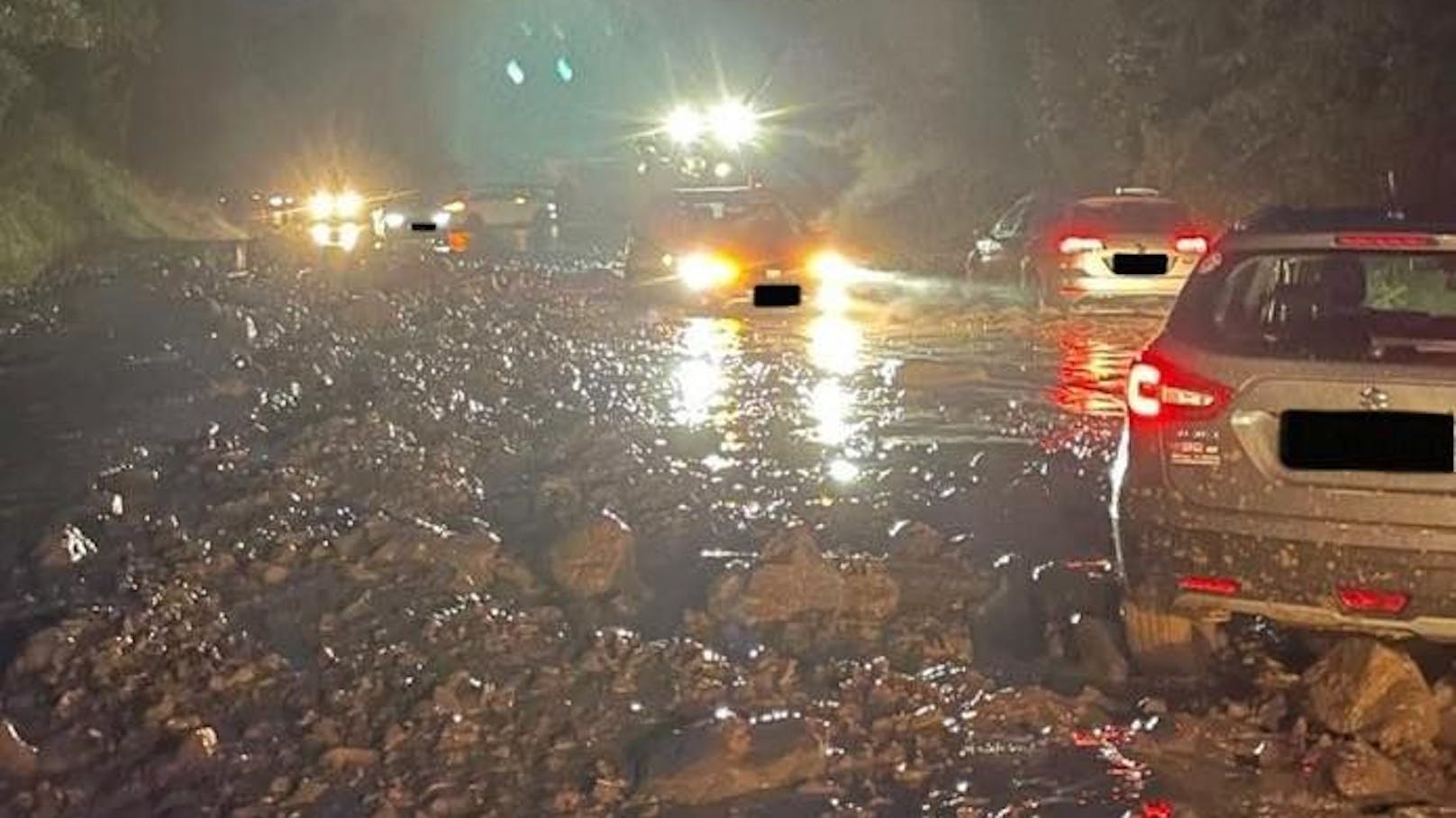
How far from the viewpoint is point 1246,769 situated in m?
5.64

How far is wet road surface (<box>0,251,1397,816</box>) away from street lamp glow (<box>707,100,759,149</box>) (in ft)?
69.2

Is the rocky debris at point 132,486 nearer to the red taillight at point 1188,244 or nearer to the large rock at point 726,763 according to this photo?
the large rock at point 726,763

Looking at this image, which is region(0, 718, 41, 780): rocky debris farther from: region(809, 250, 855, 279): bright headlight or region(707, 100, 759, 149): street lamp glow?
region(707, 100, 759, 149): street lamp glow

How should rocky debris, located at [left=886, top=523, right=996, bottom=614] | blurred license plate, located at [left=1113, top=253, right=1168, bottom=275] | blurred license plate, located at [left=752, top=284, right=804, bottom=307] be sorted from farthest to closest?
blurred license plate, located at [left=752, top=284, right=804, bottom=307]
blurred license plate, located at [left=1113, top=253, right=1168, bottom=275]
rocky debris, located at [left=886, top=523, right=996, bottom=614]

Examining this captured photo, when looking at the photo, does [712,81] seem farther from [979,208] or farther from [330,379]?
[330,379]

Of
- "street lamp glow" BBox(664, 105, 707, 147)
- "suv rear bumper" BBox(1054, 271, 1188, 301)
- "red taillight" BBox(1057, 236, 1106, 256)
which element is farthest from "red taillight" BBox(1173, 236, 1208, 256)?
"street lamp glow" BBox(664, 105, 707, 147)

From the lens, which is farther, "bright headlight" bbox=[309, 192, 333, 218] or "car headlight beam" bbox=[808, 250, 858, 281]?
"bright headlight" bbox=[309, 192, 333, 218]

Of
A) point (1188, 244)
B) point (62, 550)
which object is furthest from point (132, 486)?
point (1188, 244)

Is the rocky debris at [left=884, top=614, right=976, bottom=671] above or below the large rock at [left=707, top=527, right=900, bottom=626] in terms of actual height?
below

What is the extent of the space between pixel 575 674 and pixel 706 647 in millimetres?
544

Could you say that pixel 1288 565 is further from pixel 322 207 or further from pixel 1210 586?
pixel 322 207

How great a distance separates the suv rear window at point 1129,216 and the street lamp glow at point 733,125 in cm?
1750

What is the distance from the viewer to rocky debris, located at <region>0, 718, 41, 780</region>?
5590 mm

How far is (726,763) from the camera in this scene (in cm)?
557
